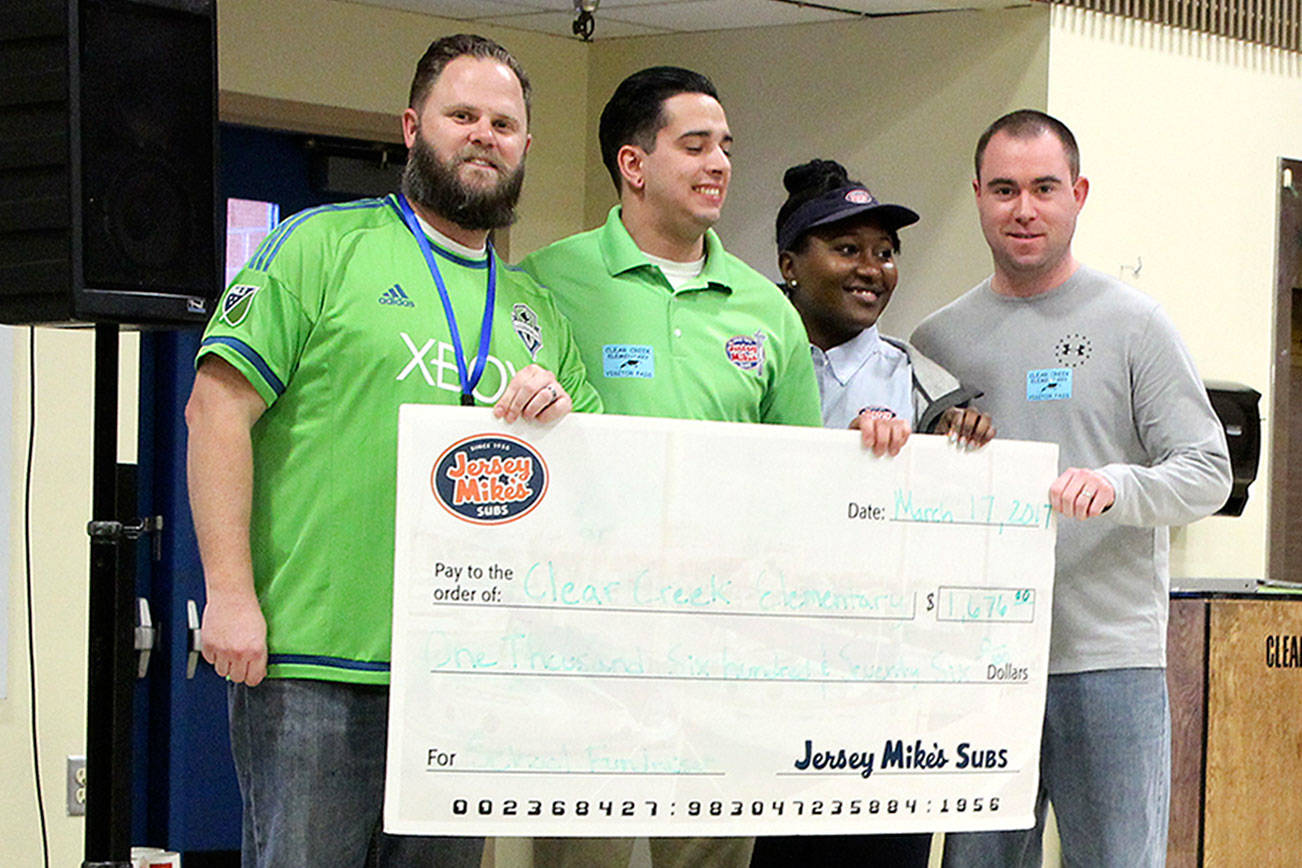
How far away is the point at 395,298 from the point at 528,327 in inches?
9.7

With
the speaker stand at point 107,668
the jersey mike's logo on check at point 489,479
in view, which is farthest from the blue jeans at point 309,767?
the jersey mike's logo on check at point 489,479

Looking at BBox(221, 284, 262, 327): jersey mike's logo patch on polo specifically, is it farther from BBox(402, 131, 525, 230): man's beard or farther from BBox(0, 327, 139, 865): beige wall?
BBox(0, 327, 139, 865): beige wall

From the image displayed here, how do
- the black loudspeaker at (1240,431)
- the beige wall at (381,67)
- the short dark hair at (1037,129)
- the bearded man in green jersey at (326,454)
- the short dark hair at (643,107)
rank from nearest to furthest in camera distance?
the bearded man in green jersey at (326,454), the short dark hair at (643,107), the short dark hair at (1037,129), the beige wall at (381,67), the black loudspeaker at (1240,431)

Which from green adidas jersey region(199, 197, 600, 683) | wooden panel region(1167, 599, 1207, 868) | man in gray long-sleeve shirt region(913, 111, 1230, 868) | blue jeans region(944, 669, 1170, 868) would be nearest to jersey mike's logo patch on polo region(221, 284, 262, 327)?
green adidas jersey region(199, 197, 600, 683)

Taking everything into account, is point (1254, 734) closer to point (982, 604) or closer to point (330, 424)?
point (982, 604)

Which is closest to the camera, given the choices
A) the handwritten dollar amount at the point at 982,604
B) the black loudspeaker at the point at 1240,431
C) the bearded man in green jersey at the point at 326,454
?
the bearded man in green jersey at the point at 326,454

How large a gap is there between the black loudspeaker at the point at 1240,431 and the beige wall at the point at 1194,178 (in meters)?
0.11

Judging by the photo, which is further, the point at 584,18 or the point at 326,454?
the point at 584,18

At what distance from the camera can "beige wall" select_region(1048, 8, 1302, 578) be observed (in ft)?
16.5

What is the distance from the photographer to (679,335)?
10.1ft

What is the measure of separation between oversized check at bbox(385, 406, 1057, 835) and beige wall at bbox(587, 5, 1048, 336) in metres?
2.11

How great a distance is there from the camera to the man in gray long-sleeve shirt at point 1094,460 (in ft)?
10.5

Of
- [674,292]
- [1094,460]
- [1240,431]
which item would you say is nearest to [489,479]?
[674,292]

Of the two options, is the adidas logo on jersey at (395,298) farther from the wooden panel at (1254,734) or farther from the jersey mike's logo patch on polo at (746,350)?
the wooden panel at (1254,734)
